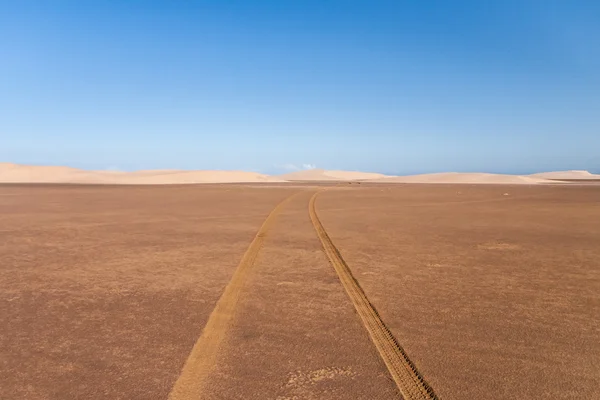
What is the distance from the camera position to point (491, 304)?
5410 millimetres

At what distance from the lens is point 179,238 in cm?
1076

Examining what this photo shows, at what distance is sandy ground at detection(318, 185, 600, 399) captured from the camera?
11.6ft

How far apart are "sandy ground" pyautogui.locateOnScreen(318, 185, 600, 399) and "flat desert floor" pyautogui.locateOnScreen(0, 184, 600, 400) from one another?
0.07 ft

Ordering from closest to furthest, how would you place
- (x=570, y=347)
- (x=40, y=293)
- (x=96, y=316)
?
(x=570, y=347), (x=96, y=316), (x=40, y=293)

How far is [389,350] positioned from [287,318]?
1326 mm

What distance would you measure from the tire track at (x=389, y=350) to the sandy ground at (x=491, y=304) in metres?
0.10

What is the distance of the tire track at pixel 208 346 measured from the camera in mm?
3311

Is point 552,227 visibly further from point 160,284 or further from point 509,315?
point 160,284

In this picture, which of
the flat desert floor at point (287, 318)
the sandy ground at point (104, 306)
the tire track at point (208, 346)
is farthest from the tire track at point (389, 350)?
the sandy ground at point (104, 306)

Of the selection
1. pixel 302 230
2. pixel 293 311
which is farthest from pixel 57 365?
pixel 302 230

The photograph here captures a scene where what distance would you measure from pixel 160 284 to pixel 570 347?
206 inches

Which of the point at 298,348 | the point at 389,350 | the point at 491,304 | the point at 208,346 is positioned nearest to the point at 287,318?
the point at 298,348

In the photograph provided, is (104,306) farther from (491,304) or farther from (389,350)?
(491,304)

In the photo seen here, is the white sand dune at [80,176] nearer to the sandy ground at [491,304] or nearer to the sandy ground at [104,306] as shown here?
the sandy ground at [104,306]
